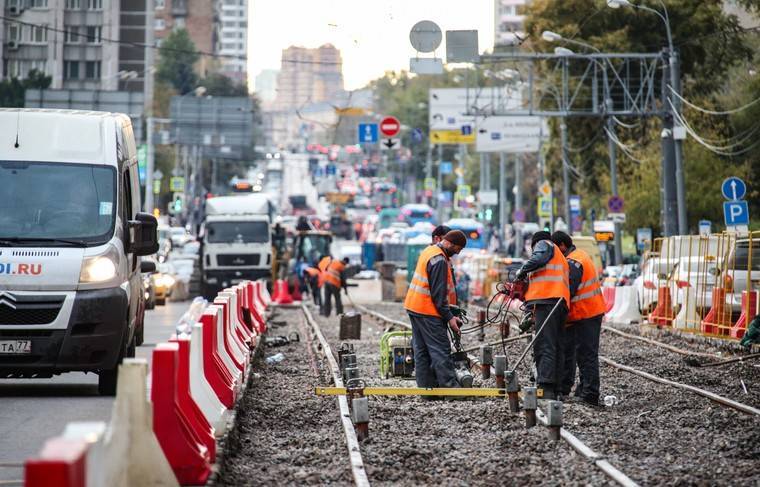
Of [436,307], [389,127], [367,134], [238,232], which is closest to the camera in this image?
[436,307]

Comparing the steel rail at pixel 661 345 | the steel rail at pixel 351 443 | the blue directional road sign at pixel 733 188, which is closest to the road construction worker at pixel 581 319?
the steel rail at pixel 351 443

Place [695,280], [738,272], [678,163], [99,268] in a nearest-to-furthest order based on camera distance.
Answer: [99,268], [738,272], [695,280], [678,163]

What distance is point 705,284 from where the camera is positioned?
27328mm

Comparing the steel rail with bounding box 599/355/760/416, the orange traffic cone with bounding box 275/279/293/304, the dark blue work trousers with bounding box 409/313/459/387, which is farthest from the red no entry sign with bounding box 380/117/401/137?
the dark blue work trousers with bounding box 409/313/459/387

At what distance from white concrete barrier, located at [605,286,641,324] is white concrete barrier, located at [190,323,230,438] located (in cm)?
2222

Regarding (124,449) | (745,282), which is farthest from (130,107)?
(124,449)

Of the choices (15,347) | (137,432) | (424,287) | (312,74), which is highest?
(312,74)

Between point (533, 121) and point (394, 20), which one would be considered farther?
point (533, 121)

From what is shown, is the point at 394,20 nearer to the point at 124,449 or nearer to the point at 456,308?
the point at 456,308

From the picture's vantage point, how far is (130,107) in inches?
2213

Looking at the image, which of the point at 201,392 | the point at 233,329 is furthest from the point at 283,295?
the point at 201,392

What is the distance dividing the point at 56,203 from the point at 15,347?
1.59m

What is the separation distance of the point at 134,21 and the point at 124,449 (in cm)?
5005

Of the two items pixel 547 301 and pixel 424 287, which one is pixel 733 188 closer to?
pixel 547 301
